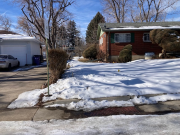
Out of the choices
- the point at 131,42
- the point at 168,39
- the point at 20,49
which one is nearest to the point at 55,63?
the point at 20,49

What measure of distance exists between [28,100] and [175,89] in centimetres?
533

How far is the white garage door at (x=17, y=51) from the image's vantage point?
1617 centimetres

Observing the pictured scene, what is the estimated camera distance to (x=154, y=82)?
5.97 meters

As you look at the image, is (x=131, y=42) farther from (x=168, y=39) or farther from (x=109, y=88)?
(x=109, y=88)

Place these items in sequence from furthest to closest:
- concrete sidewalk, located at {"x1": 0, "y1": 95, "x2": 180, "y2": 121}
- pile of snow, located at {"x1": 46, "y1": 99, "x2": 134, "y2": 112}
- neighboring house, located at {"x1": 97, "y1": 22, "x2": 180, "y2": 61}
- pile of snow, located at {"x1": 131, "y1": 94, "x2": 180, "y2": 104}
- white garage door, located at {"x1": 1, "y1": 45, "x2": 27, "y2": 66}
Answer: neighboring house, located at {"x1": 97, "y1": 22, "x2": 180, "y2": 61}
white garage door, located at {"x1": 1, "y1": 45, "x2": 27, "y2": 66}
pile of snow, located at {"x1": 131, "y1": 94, "x2": 180, "y2": 104}
pile of snow, located at {"x1": 46, "y1": 99, "x2": 134, "y2": 112}
concrete sidewalk, located at {"x1": 0, "y1": 95, "x2": 180, "y2": 121}

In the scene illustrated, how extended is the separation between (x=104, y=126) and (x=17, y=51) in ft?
51.9

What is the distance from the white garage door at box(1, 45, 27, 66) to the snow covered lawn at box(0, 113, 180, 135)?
14234 millimetres

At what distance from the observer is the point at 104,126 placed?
3.37 metres

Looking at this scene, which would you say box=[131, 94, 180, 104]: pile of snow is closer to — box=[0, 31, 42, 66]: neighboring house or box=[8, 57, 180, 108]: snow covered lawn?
box=[8, 57, 180, 108]: snow covered lawn

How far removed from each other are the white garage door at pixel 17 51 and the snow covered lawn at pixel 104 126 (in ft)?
46.7

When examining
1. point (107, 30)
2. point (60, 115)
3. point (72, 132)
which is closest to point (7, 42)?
point (107, 30)

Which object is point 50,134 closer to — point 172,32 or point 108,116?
point 108,116

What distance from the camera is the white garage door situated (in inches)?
637

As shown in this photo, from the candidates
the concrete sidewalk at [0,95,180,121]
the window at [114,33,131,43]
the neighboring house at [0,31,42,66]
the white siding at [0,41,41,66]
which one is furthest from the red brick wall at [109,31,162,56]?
the concrete sidewalk at [0,95,180,121]
